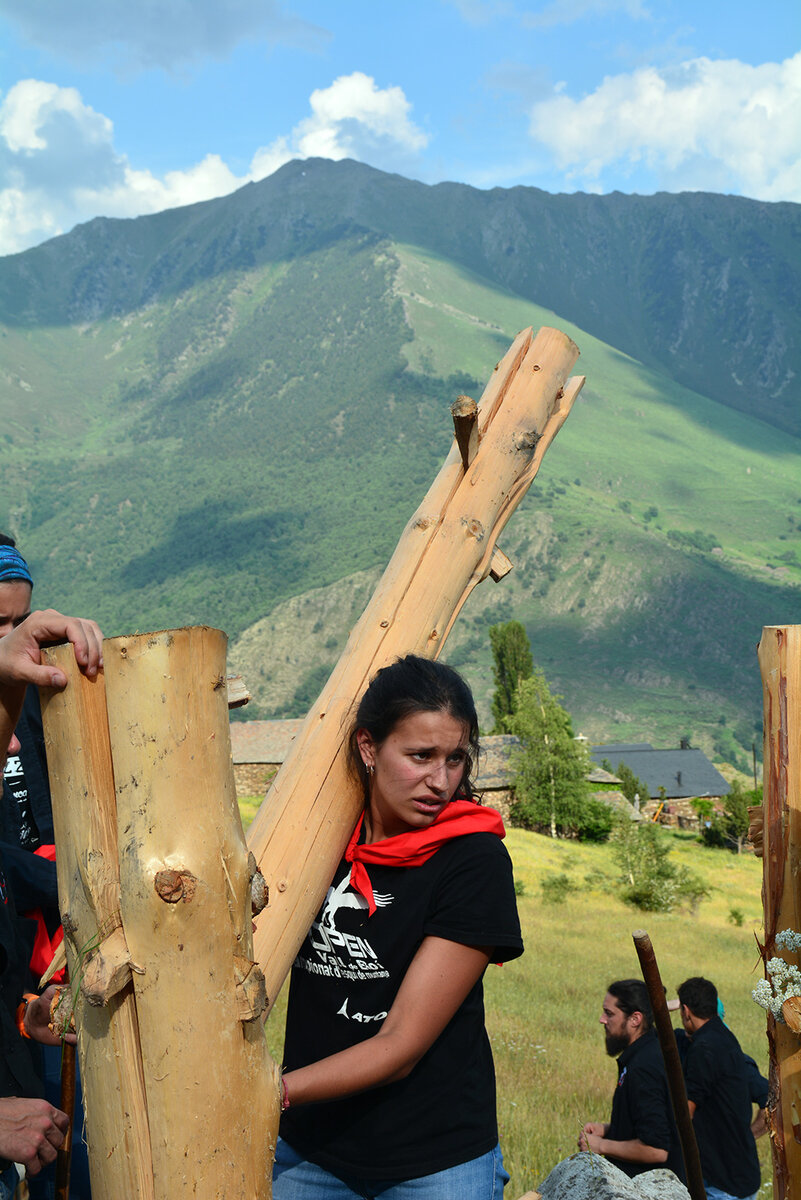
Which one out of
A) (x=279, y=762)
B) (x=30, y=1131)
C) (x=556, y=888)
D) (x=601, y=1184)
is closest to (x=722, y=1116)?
(x=601, y=1184)

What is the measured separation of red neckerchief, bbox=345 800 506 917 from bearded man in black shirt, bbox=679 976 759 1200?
8.00 ft

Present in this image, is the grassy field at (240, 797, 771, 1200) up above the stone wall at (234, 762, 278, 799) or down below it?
above

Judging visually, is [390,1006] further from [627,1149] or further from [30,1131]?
[627,1149]

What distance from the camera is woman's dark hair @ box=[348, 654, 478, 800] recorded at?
2.36 metres

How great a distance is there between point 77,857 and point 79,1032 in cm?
38

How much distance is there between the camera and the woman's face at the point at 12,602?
2.89 m

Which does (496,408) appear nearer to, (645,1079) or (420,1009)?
(420,1009)

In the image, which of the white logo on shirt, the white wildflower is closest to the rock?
the white wildflower

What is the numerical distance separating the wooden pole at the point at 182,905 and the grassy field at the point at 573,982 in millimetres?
2090

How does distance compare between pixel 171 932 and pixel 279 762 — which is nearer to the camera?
pixel 171 932

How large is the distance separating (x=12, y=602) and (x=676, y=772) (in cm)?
5607

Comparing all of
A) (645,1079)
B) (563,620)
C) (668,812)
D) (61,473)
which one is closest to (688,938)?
(645,1079)

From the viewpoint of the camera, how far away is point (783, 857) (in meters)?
2.81

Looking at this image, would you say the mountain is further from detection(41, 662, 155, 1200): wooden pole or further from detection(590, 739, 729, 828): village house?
detection(41, 662, 155, 1200): wooden pole
